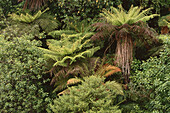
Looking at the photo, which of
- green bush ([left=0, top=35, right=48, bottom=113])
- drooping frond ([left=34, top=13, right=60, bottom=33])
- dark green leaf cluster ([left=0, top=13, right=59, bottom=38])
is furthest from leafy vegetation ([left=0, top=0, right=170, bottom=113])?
drooping frond ([left=34, top=13, right=60, bottom=33])

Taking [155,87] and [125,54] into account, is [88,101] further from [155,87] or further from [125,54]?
[125,54]

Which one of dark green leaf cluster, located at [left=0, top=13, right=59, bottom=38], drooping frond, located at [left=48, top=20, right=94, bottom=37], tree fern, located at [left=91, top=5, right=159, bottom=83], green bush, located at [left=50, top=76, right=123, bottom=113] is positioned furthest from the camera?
dark green leaf cluster, located at [left=0, top=13, right=59, bottom=38]

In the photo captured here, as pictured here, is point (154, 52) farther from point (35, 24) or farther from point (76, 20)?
point (35, 24)

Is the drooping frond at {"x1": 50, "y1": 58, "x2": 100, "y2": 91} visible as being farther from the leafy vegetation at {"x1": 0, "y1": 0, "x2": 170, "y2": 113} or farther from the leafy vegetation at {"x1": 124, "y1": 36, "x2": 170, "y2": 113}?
the leafy vegetation at {"x1": 124, "y1": 36, "x2": 170, "y2": 113}

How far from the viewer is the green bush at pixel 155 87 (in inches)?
156

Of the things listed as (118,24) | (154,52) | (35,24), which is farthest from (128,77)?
(35,24)

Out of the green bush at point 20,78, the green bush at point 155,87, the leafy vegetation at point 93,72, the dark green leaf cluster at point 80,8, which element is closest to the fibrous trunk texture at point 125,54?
the leafy vegetation at point 93,72

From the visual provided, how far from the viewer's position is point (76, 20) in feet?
22.1

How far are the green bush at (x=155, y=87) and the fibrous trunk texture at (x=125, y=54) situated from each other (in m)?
0.32

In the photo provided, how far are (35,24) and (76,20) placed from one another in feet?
4.34

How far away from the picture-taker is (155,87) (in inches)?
169

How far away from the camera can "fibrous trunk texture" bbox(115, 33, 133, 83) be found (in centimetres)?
501

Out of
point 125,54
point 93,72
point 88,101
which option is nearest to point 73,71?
point 93,72

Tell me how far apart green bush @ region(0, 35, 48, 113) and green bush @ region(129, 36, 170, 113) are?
7.00 feet
